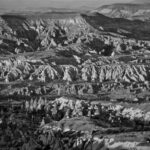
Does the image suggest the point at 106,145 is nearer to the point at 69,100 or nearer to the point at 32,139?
the point at 32,139

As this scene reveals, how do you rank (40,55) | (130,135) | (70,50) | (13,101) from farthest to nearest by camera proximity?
(70,50)
(40,55)
(13,101)
(130,135)

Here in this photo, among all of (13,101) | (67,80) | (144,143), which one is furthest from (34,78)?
(144,143)

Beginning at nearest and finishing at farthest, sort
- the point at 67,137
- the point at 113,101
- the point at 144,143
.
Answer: the point at 144,143 < the point at 67,137 < the point at 113,101

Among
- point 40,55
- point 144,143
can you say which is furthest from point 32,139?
point 40,55

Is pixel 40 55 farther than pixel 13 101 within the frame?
Yes

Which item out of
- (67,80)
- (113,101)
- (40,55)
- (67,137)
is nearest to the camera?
(67,137)

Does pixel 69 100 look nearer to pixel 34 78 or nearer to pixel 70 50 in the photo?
pixel 34 78
